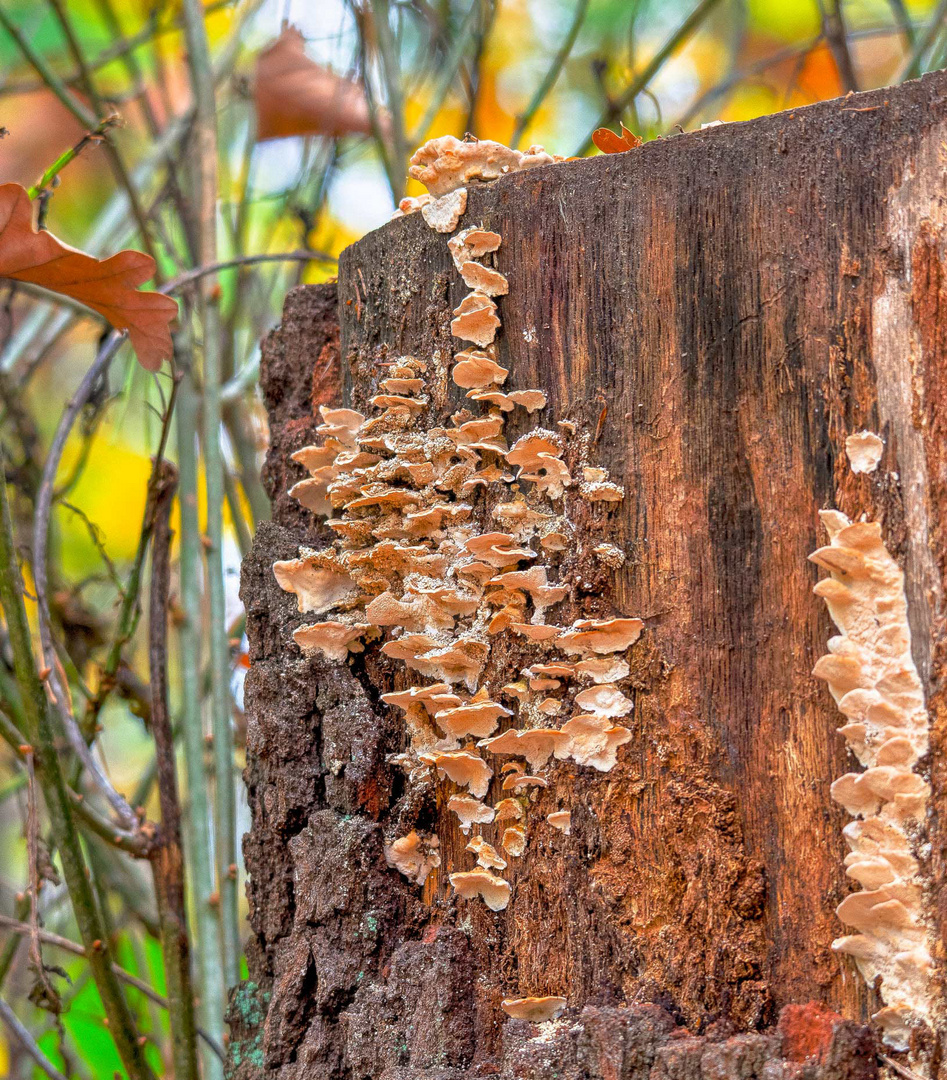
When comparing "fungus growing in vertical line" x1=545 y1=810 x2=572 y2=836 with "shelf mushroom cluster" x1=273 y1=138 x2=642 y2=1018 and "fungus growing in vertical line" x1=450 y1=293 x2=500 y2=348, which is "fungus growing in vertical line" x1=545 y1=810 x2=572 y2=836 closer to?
"shelf mushroom cluster" x1=273 y1=138 x2=642 y2=1018

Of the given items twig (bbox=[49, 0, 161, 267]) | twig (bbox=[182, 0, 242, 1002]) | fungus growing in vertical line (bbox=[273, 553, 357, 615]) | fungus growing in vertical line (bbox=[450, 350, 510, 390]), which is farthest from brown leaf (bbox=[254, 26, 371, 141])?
fungus growing in vertical line (bbox=[273, 553, 357, 615])

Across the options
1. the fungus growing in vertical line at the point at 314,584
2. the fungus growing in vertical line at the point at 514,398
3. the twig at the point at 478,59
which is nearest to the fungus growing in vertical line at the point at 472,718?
the fungus growing in vertical line at the point at 314,584

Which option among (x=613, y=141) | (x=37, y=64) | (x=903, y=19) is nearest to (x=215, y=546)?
(x=613, y=141)

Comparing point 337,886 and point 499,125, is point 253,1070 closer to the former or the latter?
point 337,886

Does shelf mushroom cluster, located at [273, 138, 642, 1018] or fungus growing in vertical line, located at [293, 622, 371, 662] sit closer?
shelf mushroom cluster, located at [273, 138, 642, 1018]

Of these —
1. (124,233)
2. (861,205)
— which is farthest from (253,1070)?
(124,233)

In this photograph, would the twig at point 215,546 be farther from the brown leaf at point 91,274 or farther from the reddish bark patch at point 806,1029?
the reddish bark patch at point 806,1029
